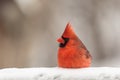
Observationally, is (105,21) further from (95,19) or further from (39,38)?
(39,38)

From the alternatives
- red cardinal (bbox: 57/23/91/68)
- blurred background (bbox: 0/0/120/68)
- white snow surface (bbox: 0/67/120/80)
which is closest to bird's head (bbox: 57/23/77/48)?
red cardinal (bbox: 57/23/91/68)

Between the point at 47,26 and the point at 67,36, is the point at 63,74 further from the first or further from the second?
the point at 47,26

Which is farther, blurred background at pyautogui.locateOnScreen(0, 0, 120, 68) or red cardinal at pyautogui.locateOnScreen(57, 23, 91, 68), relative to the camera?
blurred background at pyautogui.locateOnScreen(0, 0, 120, 68)

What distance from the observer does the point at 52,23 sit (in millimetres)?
1633

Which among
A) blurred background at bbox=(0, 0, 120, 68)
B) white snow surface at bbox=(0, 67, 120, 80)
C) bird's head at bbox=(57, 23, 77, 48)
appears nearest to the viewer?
white snow surface at bbox=(0, 67, 120, 80)

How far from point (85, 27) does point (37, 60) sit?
0.96 feet

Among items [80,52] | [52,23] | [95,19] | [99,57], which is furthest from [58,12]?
[80,52]

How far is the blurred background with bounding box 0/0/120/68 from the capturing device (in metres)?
1.61

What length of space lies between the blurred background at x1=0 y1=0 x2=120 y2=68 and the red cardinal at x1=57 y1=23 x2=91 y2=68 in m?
0.94

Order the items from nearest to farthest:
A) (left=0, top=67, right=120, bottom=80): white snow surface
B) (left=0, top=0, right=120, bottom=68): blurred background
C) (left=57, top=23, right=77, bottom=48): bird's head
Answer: (left=0, top=67, right=120, bottom=80): white snow surface, (left=57, top=23, right=77, bottom=48): bird's head, (left=0, top=0, right=120, bottom=68): blurred background

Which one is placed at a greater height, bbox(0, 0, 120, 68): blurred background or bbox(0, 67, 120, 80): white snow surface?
bbox(0, 0, 120, 68): blurred background

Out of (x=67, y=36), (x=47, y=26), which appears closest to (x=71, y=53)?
(x=67, y=36)

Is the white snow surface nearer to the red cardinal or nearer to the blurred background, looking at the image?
the red cardinal

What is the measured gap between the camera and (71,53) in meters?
0.62
